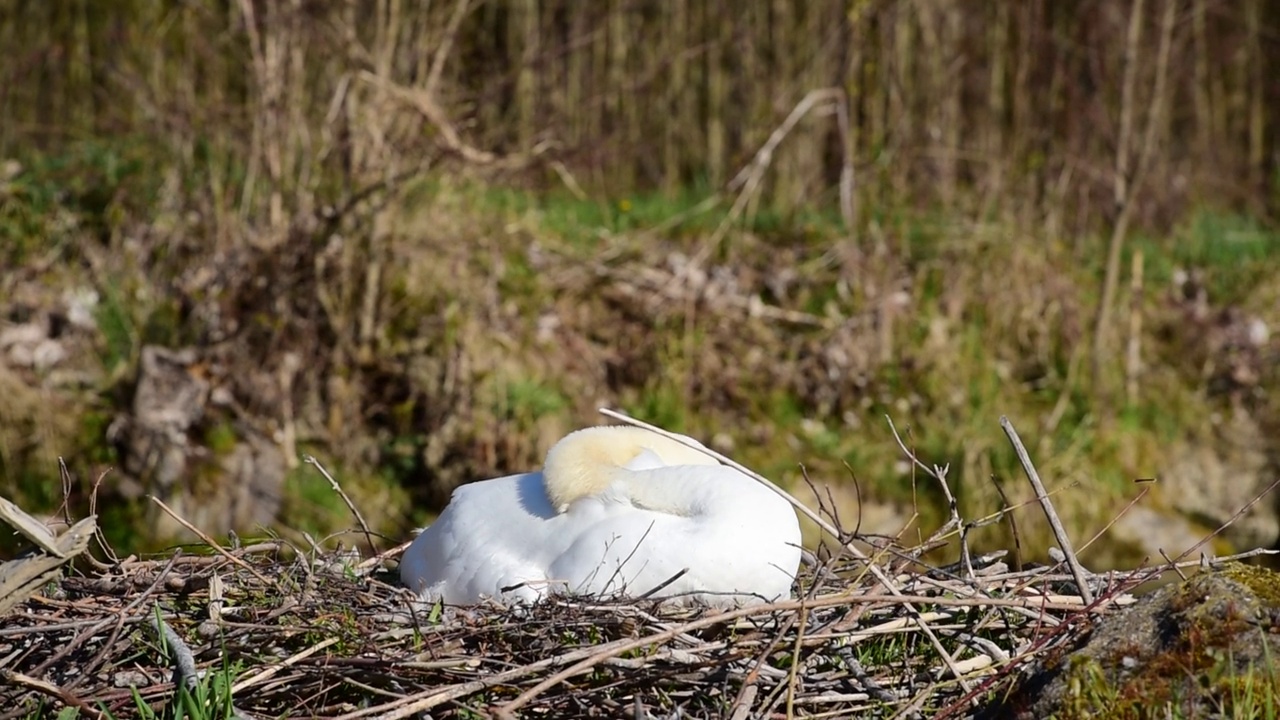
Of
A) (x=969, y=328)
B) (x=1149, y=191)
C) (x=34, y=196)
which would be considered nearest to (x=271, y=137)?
(x=34, y=196)

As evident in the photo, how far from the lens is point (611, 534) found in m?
3.60

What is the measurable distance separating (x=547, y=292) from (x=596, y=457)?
6.34m

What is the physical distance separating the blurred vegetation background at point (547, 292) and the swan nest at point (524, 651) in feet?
15.2

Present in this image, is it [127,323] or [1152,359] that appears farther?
[1152,359]

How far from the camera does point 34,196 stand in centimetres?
1032

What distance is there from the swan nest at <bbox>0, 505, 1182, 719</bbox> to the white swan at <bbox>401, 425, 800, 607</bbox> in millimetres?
97

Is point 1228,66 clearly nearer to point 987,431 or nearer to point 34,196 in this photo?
point 987,431

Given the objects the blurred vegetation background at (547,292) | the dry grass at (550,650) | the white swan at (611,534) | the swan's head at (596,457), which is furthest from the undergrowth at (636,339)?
the dry grass at (550,650)

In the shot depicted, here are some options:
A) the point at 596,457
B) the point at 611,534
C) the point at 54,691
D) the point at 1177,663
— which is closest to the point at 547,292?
the point at 596,457

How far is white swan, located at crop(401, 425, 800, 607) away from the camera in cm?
348

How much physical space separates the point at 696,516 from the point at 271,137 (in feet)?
20.8

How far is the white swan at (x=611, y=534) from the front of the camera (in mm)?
3477

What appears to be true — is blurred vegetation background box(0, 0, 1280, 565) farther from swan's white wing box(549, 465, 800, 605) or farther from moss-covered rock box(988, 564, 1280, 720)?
moss-covered rock box(988, 564, 1280, 720)

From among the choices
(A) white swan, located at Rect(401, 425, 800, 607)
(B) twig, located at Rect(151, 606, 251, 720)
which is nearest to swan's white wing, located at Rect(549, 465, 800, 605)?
(A) white swan, located at Rect(401, 425, 800, 607)
